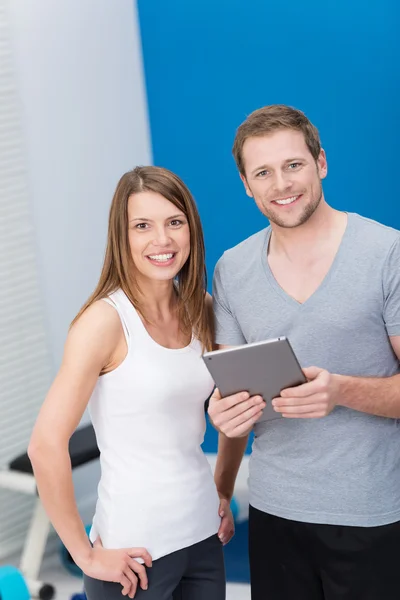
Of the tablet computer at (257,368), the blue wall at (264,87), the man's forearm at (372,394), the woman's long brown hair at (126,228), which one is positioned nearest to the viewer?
the tablet computer at (257,368)

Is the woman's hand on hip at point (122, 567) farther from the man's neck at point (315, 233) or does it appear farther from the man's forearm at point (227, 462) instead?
the man's neck at point (315, 233)

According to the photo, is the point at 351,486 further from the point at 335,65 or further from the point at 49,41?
the point at 49,41

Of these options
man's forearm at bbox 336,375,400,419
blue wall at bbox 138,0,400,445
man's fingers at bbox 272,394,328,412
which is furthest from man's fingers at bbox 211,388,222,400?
blue wall at bbox 138,0,400,445

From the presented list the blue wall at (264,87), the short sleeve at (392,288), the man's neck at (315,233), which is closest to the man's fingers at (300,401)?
the short sleeve at (392,288)

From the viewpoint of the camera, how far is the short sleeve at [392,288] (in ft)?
6.19

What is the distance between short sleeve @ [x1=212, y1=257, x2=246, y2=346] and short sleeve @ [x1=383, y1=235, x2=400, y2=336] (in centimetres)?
36

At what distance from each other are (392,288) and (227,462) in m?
0.65

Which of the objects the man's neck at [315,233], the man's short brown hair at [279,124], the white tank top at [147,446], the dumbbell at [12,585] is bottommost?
the dumbbell at [12,585]

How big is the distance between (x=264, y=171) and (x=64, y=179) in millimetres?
2087

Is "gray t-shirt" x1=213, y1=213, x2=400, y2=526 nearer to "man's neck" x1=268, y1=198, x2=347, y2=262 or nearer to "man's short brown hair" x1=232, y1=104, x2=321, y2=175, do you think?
"man's neck" x1=268, y1=198, x2=347, y2=262

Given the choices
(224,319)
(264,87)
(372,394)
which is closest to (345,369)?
(372,394)

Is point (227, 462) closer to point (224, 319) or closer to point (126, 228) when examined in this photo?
point (224, 319)

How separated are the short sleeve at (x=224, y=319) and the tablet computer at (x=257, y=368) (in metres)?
0.25

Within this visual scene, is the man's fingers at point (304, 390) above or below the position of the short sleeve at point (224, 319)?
below
